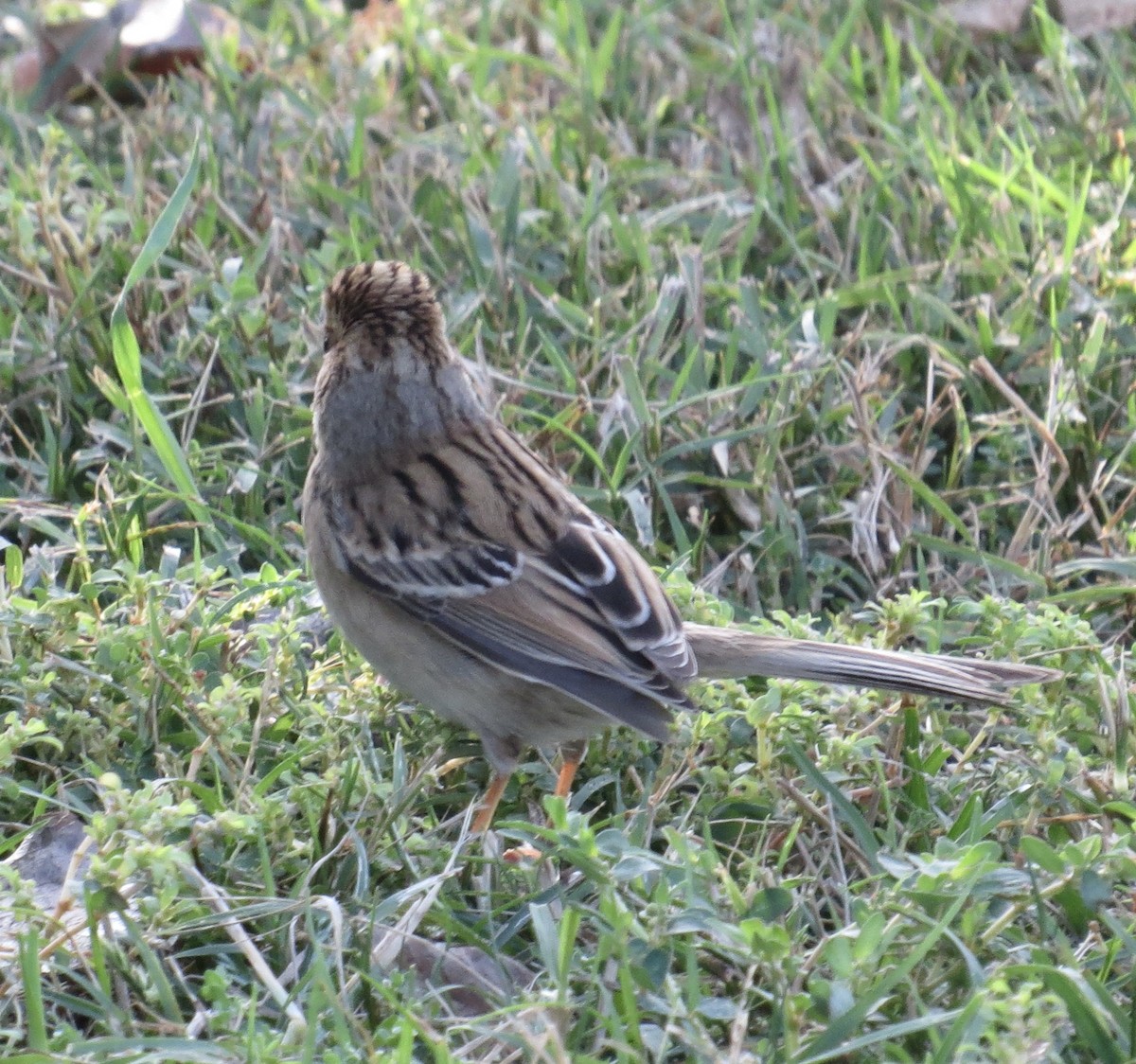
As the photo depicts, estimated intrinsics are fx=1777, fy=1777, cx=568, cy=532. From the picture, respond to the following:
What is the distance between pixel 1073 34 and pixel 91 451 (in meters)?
3.84

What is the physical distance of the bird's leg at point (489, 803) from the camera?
3299 millimetres

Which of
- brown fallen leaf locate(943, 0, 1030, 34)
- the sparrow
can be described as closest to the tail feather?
the sparrow

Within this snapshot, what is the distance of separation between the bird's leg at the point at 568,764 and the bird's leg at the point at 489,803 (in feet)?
0.35

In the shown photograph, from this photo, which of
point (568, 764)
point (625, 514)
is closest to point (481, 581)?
point (568, 764)

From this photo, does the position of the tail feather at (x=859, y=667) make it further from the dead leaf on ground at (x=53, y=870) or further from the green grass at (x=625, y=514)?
the dead leaf on ground at (x=53, y=870)

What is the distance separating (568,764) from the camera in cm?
355

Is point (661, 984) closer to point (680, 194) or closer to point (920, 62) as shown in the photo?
point (680, 194)

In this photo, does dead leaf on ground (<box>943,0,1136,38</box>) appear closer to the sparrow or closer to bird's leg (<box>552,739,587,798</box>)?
the sparrow

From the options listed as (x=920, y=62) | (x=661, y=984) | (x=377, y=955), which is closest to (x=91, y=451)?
(x=377, y=955)

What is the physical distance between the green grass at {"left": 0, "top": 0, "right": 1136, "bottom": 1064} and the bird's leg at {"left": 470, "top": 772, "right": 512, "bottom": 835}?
0.07 m

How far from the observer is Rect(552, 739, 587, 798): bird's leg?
3.51 metres

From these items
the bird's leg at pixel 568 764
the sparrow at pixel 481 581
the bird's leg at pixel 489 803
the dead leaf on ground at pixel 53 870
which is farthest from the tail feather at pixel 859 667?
the dead leaf on ground at pixel 53 870

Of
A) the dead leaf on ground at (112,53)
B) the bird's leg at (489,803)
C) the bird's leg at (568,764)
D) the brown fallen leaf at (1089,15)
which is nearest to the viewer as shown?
the bird's leg at (489,803)

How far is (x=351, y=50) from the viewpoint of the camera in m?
6.12
